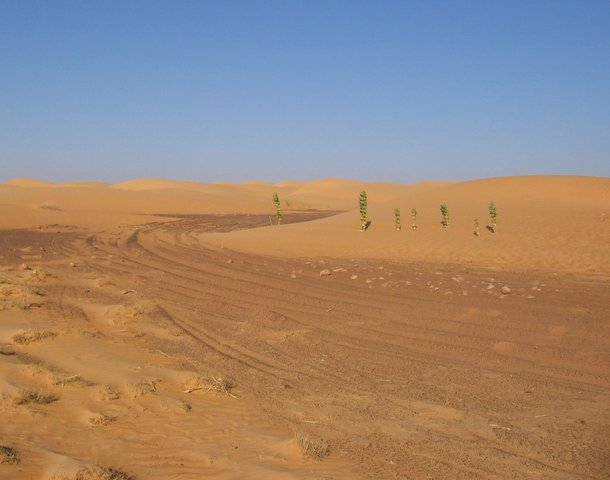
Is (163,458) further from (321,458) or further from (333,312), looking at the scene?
(333,312)

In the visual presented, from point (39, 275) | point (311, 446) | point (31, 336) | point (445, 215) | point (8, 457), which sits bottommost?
point (311, 446)

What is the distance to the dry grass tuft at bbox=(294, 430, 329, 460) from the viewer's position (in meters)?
4.90

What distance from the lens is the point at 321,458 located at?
491 centimetres

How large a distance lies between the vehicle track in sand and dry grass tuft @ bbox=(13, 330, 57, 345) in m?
1.74

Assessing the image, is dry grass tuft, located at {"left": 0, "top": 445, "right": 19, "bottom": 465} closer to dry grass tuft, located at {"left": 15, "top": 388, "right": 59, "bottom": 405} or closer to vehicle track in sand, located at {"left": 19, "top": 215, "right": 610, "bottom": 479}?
dry grass tuft, located at {"left": 15, "top": 388, "right": 59, "bottom": 405}

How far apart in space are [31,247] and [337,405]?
18275 mm

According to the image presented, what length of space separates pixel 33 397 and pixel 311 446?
9.26 ft

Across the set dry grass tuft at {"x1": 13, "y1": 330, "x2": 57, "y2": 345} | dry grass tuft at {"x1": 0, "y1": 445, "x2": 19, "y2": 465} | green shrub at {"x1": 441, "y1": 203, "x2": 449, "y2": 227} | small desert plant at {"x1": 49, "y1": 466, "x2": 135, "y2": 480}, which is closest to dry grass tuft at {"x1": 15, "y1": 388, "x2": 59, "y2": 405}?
dry grass tuft at {"x1": 0, "y1": 445, "x2": 19, "y2": 465}

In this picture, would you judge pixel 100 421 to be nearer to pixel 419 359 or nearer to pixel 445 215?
pixel 419 359

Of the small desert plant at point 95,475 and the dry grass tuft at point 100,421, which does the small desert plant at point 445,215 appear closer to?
the dry grass tuft at point 100,421

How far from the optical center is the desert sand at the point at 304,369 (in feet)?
16.1

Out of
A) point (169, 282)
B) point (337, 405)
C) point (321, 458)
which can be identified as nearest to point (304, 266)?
point (169, 282)

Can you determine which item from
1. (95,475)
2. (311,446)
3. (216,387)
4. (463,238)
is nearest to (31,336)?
(216,387)

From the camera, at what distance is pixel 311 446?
4.97 meters
